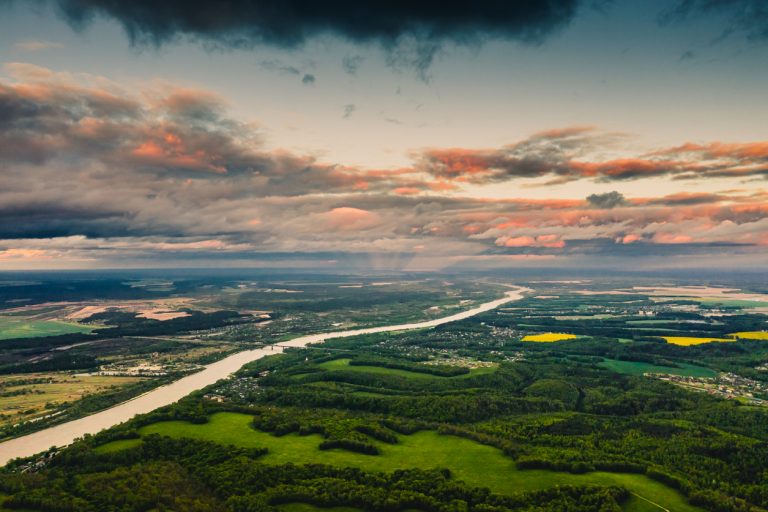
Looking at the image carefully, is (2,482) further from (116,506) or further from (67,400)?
(67,400)

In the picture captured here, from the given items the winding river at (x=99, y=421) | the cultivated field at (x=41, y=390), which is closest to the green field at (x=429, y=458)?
the winding river at (x=99, y=421)

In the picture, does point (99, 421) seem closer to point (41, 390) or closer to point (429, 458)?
point (41, 390)

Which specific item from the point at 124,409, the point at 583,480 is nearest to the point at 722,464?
the point at 583,480

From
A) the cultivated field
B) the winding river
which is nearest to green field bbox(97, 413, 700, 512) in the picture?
the winding river

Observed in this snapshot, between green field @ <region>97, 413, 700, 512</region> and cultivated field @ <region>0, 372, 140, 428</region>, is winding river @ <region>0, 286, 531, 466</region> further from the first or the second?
green field @ <region>97, 413, 700, 512</region>

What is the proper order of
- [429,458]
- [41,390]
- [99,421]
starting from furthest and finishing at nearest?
[41,390] < [99,421] < [429,458]

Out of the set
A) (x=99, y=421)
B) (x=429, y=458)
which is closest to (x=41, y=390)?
(x=99, y=421)

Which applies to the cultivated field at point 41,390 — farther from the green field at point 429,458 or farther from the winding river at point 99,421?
the green field at point 429,458

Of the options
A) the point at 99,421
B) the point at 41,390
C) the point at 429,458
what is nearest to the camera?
the point at 429,458
